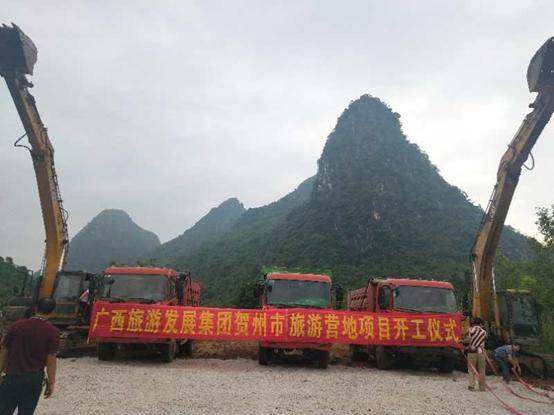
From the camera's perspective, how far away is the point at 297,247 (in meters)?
66.1

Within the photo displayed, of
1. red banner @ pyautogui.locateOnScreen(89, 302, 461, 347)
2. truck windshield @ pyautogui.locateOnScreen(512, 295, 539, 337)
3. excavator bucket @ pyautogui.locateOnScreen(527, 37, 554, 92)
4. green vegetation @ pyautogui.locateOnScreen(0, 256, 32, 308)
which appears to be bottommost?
red banner @ pyautogui.locateOnScreen(89, 302, 461, 347)

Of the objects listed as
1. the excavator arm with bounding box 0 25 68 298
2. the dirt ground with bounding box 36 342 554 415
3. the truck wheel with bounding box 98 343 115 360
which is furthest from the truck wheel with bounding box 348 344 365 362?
the excavator arm with bounding box 0 25 68 298

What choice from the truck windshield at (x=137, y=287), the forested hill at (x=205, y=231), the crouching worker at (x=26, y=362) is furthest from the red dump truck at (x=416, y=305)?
the forested hill at (x=205, y=231)

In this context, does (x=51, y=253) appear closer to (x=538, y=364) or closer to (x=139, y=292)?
(x=139, y=292)

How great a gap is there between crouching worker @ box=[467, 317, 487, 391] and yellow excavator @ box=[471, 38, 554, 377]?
326cm

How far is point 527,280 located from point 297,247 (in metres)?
39.9

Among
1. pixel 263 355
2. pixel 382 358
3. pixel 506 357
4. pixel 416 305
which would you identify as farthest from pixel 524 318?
pixel 263 355

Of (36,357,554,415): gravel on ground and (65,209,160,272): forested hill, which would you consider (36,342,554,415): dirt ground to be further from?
(65,209,160,272): forested hill

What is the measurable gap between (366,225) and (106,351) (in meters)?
58.6

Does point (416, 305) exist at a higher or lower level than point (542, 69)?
lower

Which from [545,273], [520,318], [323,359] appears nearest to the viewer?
[323,359]

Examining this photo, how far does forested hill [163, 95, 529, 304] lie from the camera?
56.4 m

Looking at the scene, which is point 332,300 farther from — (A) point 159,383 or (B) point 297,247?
(B) point 297,247

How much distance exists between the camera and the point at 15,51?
11.9 m
